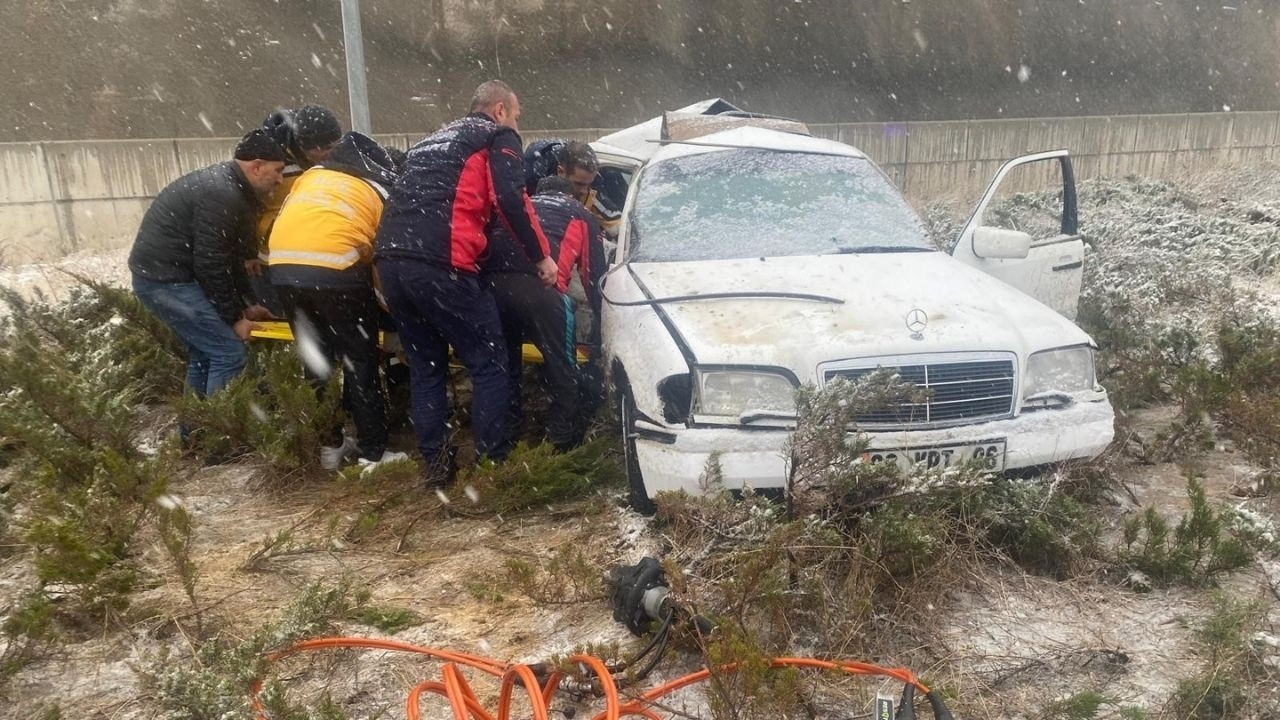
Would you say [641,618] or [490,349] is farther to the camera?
[490,349]

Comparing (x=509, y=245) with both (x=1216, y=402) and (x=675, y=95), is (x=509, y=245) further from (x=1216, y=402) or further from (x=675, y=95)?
(x=675, y=95)

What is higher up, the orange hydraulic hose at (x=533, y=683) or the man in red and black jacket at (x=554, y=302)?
the man in red and black jacket at (x=554, y=302)

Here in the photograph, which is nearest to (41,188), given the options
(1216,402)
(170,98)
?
(170,98)

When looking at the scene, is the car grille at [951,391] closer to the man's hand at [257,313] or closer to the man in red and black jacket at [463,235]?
the man in red and black jacket at [463,235]

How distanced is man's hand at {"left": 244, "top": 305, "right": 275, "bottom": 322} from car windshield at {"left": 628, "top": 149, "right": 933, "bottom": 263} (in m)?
2.19

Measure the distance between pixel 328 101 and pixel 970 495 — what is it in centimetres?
1449

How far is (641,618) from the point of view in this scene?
9.62ft

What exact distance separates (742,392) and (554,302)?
4.15ft

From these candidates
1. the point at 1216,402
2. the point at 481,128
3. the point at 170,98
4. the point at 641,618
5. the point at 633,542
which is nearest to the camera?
the point at 641,618

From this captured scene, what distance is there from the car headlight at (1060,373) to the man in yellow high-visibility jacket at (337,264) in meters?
2.91

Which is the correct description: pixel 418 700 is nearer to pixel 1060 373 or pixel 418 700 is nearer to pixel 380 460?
pixel 380 460

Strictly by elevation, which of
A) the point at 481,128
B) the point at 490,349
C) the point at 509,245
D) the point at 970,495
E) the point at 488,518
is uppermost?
the point at 481,128

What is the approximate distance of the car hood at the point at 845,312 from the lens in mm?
3486

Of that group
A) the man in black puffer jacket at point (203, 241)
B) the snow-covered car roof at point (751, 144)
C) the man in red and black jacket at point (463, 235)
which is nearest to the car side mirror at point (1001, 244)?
the snow-covered car roof at point (751, 144)
